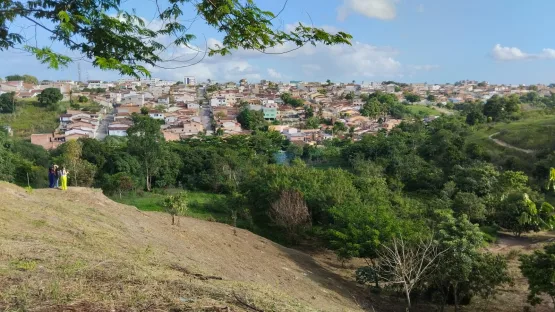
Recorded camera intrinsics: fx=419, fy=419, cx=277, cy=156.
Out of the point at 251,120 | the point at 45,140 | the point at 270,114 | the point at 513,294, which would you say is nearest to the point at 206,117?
the point at 270,114

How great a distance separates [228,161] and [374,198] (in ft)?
47.2

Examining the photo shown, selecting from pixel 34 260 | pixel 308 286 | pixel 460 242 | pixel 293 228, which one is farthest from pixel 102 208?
pixel 460 242

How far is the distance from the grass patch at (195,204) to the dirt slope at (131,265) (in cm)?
525

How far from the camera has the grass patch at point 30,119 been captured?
48206 millimetres

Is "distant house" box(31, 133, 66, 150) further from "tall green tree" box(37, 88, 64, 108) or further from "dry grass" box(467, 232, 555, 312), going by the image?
"dry grass" box(467, 232, 555, 312)

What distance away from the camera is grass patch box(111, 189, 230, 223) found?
21.0m

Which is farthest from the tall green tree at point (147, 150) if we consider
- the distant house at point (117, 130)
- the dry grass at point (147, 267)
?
the distant house at point (117, 130)

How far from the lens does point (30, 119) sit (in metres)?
53.3

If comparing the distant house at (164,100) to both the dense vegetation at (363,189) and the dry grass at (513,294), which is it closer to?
the dense vegetation at (363,189)

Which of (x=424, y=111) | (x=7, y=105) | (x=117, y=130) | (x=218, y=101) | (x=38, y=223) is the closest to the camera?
(x=38, y=223)

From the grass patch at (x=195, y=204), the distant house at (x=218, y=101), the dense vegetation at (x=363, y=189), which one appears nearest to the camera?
the dense vegetation at (x=363, y=189)

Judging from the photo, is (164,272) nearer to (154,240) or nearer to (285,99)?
(154,240)

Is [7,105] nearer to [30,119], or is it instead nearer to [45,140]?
[30,119]

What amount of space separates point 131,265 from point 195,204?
1765 cm
